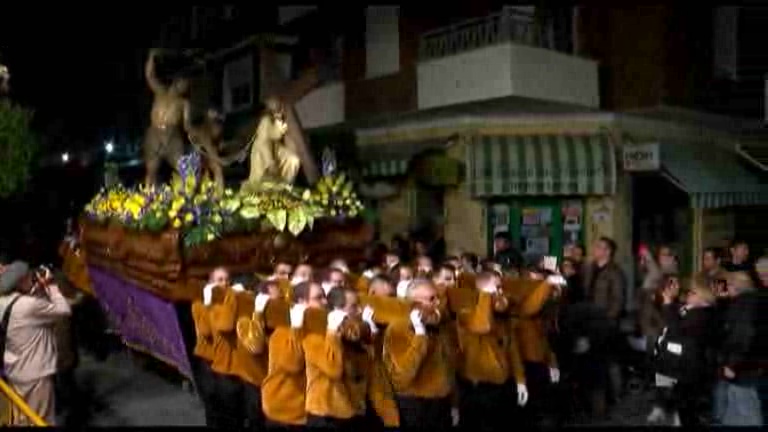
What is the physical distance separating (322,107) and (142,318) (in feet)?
4.78

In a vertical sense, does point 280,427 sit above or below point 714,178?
below

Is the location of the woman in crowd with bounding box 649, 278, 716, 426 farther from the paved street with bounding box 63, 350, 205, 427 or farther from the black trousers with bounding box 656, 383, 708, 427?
the paved street with bounding box 63, 350, 205, 427

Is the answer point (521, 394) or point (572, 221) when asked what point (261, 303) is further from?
point (572, 221)

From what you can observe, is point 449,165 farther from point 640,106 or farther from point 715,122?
point 715,122

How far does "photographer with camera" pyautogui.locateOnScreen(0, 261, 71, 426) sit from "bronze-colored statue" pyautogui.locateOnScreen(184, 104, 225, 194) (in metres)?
1.16

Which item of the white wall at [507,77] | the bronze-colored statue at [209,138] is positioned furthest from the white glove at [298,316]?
the bronze-colored statue at [209,138]

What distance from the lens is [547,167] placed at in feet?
10.1

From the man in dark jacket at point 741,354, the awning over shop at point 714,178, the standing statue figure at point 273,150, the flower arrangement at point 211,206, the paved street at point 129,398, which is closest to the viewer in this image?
the man in dark jacket at point 741,354

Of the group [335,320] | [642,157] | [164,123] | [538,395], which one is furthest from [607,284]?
[164,123]

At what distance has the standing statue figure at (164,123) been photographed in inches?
155

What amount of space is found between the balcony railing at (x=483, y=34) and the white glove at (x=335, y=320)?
5.07 feet

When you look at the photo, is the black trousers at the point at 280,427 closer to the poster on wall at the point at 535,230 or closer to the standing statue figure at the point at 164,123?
the poster on wall at the point at 535,230

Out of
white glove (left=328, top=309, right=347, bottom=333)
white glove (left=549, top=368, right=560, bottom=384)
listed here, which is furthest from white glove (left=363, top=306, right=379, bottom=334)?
white glove (left=549, top=368, right=560, bottom=384)

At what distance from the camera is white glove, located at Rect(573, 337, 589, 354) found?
3.41m
